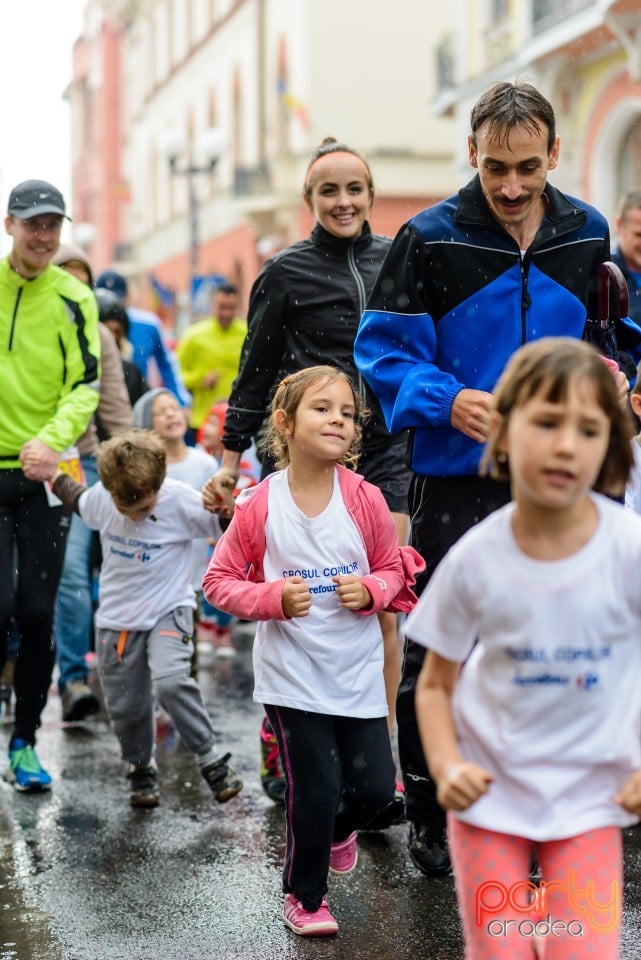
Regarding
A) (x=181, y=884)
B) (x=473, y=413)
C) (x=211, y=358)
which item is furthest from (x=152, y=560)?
(x=211, y=358)

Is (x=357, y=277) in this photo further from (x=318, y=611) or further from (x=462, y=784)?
(x=462, y=784)

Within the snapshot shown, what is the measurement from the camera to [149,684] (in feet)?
21.2

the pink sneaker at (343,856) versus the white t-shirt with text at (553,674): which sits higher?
the white t-shirt with text at (553,674)

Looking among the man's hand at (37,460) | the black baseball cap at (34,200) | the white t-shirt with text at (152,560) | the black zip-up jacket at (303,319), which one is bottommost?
the white t-shirt with text at (152,560)

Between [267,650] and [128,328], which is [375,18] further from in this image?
[267,650]

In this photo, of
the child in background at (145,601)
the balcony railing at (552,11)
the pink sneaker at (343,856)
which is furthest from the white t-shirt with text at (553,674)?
the balcony railing at (552,11)

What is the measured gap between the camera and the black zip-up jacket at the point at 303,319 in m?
6.05

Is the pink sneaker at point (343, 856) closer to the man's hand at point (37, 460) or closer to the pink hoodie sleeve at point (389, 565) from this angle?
the pink hoodie sleeve at point (389, 565)

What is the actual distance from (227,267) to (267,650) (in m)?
39.7

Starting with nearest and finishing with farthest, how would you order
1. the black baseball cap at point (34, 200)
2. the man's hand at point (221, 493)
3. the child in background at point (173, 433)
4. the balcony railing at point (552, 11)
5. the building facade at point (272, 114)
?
the man's hand at point (221, 493)
the black baseball cap at point (34, 200)
the child in background at point (173, 433)
the balcony railing at point (552, 11)
the building facade at point (272, 114)

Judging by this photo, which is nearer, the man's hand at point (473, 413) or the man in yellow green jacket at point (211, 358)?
the man's hand at point (473, 413)

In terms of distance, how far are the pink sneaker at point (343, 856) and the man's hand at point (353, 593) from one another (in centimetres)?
84

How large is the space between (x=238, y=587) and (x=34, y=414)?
2264mm

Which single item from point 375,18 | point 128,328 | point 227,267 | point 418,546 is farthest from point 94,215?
point 418,546
